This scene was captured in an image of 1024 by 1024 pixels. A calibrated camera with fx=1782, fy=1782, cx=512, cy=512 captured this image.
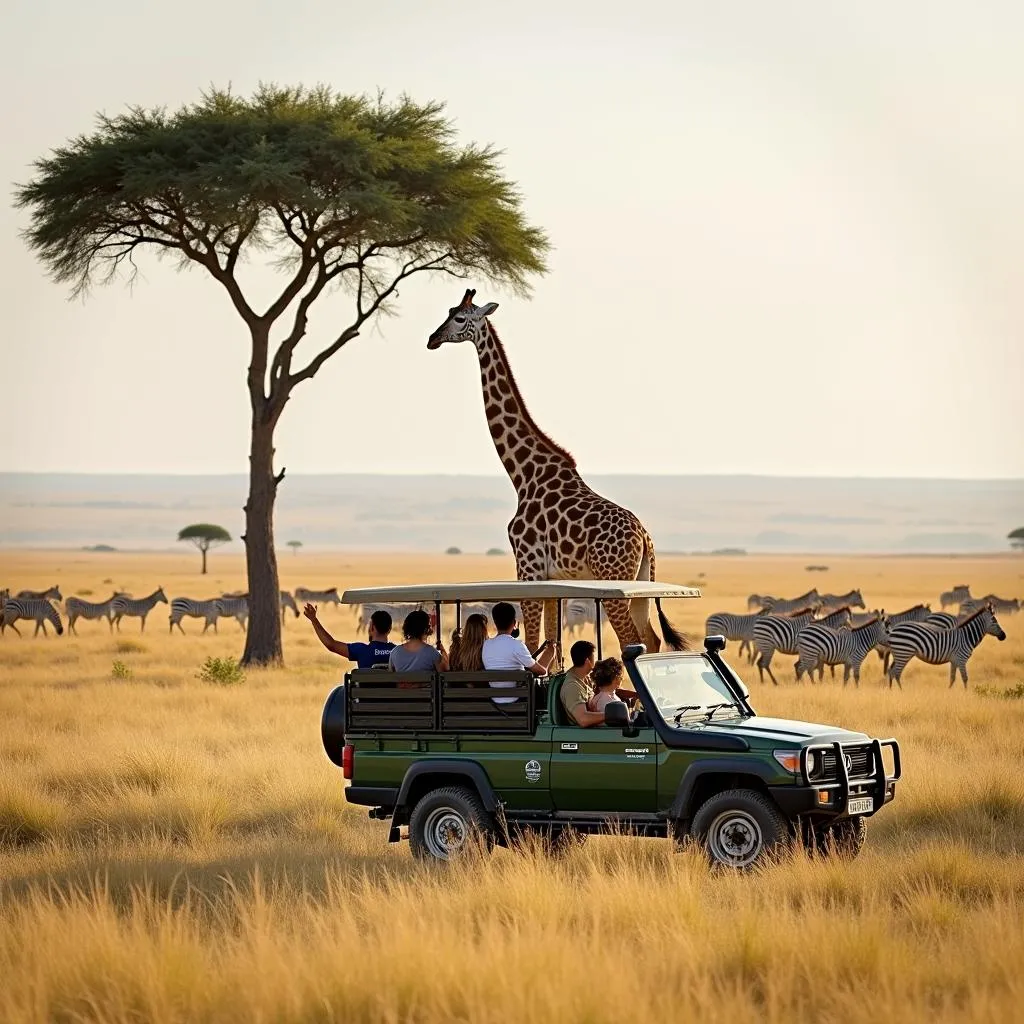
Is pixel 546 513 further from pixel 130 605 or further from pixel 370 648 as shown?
pixel 130 605

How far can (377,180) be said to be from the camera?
1185 inches

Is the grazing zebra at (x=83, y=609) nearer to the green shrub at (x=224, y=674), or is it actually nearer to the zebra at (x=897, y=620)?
the green shrub at (x=224, y=674)

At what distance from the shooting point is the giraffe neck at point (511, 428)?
20.2 m

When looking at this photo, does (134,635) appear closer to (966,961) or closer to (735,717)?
(735,717)

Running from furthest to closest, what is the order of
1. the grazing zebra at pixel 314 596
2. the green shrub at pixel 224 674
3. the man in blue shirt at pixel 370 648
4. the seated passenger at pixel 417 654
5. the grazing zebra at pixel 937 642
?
the grazing zebra at pixel 314 596
the green shrub at pixel 224 674
the grazing zebra at pixel 937 642
the man in blue shirt at pixel 370 648
the seated passenger at pixel 417 654

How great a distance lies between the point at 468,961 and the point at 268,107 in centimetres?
2502

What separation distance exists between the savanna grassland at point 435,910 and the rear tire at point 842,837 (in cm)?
16

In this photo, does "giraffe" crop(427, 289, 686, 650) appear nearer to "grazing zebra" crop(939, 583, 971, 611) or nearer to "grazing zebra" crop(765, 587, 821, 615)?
"grazing zebra" crop(765, 587, 821, 615)

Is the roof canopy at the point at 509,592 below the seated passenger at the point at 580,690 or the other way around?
the other way around

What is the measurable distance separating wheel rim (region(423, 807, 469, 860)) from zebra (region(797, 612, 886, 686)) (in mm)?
17005

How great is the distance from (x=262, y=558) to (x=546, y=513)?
43.8 feet

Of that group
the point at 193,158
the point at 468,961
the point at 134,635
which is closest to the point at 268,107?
the point at 193,158

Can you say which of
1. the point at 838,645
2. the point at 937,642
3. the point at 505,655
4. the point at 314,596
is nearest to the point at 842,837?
the point at 505,655

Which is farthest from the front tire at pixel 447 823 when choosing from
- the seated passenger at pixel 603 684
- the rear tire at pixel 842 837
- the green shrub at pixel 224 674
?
the green shrub at pixel 224 674
